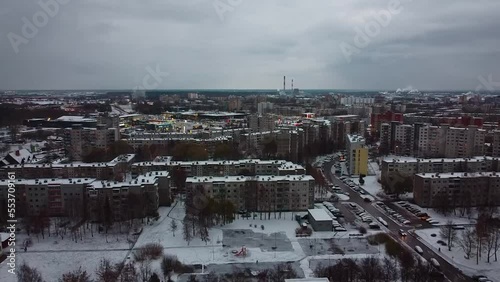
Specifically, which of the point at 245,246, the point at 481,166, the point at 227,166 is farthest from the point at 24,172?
the point at 481,166

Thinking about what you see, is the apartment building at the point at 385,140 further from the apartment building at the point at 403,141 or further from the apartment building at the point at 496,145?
the apartment building at the point at 496,145

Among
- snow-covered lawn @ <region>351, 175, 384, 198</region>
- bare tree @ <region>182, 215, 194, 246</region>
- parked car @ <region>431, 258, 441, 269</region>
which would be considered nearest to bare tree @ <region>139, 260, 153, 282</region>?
bare tree @ <region>182, 215, 194, 246</region>

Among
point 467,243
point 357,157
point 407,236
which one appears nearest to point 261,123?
point 357,157

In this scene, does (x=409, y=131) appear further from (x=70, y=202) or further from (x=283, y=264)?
(x=70, y=202)

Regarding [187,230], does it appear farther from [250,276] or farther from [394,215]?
[394,215]

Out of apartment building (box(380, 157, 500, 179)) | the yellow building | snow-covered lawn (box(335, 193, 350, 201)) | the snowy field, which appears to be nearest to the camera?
the snowy field

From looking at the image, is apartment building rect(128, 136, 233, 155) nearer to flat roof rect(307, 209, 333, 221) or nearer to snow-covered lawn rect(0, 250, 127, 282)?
flat roof rect(307, 209, 333, 221)
